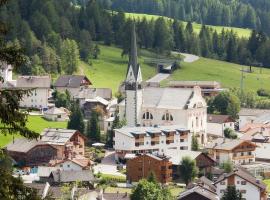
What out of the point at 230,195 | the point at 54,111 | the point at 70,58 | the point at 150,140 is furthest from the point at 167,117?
the point at 230,195

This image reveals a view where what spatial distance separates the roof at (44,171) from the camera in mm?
53444

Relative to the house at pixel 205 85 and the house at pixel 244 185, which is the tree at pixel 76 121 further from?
the house at pixel 205 85

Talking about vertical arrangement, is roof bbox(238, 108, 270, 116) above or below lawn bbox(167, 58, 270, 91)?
below

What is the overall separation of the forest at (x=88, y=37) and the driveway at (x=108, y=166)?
26677mm

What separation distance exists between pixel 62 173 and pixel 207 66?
57.2 meters

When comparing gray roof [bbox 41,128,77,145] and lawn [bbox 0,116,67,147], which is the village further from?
lawn [bbox 0,116,67,147]

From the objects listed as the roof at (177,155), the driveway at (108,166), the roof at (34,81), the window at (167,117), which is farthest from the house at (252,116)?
the driveway at (108,166)

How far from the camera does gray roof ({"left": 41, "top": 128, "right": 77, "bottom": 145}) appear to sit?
61.0 m

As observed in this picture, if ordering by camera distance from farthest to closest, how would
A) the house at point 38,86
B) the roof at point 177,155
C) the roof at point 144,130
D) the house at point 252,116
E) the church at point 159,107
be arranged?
the house at point 38,86 → the house at point 252,116 → the church at point 159,107 → the roof at point 144,130 → the roof at point 177,155

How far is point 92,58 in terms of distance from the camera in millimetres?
101000

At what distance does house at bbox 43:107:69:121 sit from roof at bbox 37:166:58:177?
17.3 metres

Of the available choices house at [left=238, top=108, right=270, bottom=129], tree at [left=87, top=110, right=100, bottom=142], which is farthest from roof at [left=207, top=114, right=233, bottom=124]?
tree at [left=87, top=110, right=100, bottom=142]

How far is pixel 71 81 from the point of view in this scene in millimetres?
84125

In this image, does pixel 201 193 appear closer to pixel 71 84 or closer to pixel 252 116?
pixel 252 116
